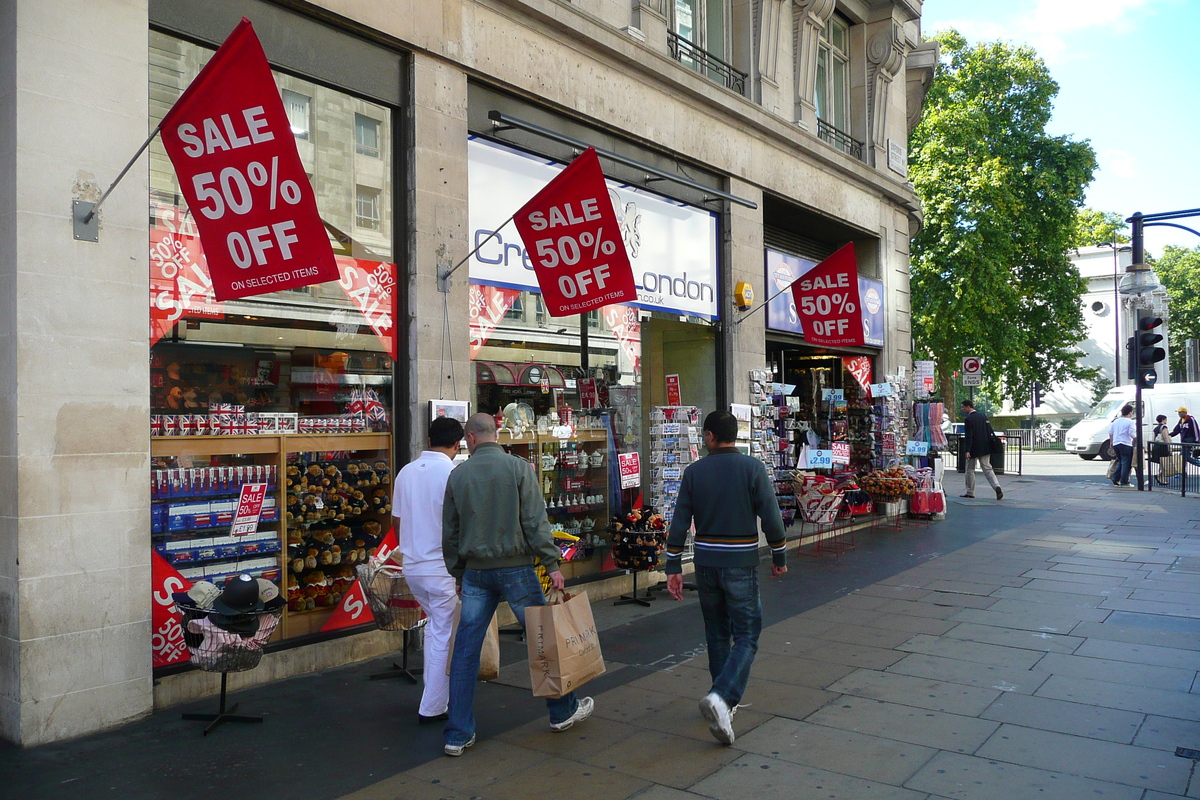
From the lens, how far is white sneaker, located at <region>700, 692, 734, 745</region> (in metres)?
4.84

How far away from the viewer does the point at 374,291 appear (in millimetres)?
7324

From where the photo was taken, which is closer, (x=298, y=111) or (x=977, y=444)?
(x=298, y=111)

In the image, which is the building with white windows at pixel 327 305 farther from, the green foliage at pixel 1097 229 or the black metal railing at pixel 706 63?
the green foliage at pixel 1097 229

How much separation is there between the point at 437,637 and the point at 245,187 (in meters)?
2.95

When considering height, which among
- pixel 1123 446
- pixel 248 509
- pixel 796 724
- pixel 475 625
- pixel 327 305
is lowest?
pixel 796 724

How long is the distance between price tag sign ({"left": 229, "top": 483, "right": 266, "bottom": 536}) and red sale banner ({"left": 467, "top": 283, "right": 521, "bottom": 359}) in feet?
7.85

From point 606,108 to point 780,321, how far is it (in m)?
4.97

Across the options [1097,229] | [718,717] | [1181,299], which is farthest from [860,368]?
[1181,299]

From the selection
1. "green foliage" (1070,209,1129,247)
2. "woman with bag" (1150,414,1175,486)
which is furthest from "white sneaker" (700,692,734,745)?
"green foliage" (1070,209,1129,247)

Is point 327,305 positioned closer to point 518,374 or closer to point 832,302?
point 518,374

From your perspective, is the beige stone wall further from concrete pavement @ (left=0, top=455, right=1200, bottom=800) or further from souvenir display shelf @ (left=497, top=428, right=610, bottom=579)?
souvenir display shelf @ (left=497, top=428, right=610, bottom=579)

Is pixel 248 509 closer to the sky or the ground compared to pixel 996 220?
closer to the ground

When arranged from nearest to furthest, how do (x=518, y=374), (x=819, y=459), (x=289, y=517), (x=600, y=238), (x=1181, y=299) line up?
(x=289, y=517) → (x=600, y=238) → (x=518, y=374) → (x=819, y=459) → (x=1181, y=299)

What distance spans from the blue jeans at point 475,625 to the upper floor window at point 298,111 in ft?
12.9
